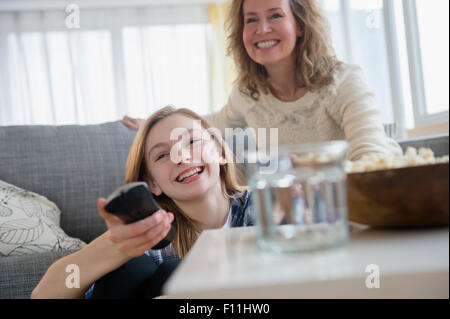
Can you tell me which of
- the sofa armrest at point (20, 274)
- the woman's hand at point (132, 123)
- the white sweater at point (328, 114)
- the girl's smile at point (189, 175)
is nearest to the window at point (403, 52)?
the white sweater at point (328, 114)

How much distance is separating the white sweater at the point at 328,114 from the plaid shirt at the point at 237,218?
333 mm

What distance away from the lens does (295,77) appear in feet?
5.33

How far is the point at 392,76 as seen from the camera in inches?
133

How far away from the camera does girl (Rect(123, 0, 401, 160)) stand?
1.50m

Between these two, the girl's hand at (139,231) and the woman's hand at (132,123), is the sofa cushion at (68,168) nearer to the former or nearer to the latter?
the woman's hand at (132,123)

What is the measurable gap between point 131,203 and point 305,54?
1.13m

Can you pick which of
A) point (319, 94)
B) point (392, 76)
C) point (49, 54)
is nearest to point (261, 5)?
point (319, 94)

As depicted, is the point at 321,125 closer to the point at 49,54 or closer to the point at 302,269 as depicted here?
the point at 302,269

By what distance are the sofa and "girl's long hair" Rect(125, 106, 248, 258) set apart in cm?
40

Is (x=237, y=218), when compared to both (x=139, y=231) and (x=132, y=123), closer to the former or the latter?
(x=139, y=231)

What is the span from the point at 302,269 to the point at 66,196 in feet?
4.68

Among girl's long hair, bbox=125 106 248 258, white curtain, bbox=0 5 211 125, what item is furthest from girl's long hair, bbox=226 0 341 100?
white curtain, bbox=0 5 211 125

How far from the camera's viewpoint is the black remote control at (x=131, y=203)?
21.9 inches

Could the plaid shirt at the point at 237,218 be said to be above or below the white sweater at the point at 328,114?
below
